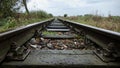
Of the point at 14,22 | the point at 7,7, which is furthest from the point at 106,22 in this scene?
the point at 7,7

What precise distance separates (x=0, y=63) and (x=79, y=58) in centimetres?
87

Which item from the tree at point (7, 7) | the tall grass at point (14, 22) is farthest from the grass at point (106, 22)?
the tree at point (7, 7)

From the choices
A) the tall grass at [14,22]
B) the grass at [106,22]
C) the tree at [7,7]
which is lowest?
the grass at [106,22]

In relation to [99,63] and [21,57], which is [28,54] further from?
[99,63]

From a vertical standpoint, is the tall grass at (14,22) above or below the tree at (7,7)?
below

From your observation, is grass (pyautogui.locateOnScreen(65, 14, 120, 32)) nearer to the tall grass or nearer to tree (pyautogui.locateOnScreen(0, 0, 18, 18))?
the tall grass

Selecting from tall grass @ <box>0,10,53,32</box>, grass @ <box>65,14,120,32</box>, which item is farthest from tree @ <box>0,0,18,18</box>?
grass @ <box>65,14,120,32</box>

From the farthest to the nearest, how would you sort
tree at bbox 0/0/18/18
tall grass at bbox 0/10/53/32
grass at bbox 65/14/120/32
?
tree at bbox 0/0/18/18, tall grass at bbox 0/10/53/32, grass at bbox 65/14/120/32

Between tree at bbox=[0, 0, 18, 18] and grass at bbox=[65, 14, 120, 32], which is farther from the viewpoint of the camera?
tree at bbox=[0, 0, 18, 18]

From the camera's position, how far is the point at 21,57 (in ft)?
7.30

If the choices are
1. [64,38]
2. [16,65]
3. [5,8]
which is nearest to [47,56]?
[16,65]

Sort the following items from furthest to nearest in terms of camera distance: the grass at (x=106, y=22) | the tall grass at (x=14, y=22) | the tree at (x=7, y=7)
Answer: the tree at (x=7, y=7)
the tall grass at (x=14, y=22)
the grass at (x=106, y=22)

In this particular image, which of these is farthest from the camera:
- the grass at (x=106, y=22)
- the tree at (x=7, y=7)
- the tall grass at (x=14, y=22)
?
the tree at (x=7, y=7)

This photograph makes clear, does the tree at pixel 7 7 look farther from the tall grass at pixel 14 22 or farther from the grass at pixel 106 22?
the grass at pixel 106 22
